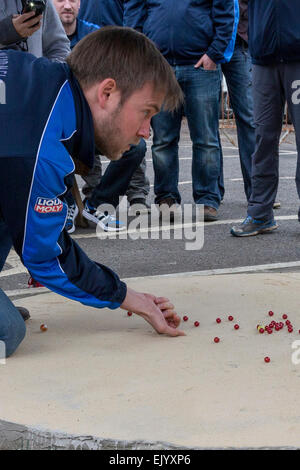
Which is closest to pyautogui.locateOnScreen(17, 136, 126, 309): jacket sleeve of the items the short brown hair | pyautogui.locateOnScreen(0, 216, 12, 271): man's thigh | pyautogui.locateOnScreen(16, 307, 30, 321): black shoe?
the short brown hair

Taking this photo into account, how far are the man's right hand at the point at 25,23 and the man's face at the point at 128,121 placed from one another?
1955 millimetres

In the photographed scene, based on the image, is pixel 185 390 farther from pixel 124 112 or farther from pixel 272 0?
pixel 272 0

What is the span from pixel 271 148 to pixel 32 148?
11.1ft

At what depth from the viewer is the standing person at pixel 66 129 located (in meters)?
2.96

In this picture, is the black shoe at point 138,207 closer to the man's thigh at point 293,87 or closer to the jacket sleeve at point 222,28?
the jacket sleeve at point 222,28

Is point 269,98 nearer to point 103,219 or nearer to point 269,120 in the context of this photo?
point 269,120

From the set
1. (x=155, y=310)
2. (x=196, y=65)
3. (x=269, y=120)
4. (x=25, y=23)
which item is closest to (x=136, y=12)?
(x=196, y=65)

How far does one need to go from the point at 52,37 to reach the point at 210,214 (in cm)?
210

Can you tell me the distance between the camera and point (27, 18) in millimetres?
4875

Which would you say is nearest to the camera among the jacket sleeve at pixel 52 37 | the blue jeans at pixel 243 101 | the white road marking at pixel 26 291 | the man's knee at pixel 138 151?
the white road marking at pixel 26 291

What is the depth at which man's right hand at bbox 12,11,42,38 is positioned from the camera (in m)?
4.87

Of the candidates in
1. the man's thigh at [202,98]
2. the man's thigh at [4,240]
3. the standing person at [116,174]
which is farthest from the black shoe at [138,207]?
the man's thigh at [4,240]

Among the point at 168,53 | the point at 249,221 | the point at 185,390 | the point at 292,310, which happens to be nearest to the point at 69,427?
the point at 185,390

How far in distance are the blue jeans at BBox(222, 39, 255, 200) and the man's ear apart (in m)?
4.04
